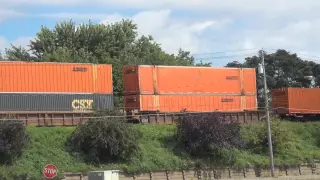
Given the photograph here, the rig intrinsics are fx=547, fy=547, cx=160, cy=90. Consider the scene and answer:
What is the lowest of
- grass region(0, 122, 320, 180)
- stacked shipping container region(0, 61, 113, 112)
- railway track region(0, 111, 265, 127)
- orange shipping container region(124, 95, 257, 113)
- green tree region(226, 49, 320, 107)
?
grass region(0, 122, 320, 180)

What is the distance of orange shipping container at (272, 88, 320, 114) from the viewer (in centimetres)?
4962

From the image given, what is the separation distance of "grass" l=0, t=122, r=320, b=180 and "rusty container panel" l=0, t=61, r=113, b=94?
3.51 m

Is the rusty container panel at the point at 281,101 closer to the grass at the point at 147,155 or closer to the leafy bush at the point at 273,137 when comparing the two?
the grass at the point at 147,155

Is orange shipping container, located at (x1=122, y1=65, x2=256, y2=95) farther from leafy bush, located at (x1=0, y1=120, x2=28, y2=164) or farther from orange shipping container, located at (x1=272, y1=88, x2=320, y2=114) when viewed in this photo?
leafy bush, located at (x1=0, y1=120, x2=28, y2=164)

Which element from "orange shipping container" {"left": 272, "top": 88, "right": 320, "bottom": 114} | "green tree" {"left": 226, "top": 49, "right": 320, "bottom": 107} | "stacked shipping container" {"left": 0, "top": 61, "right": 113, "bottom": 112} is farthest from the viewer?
"green tree" {"left": 226, "top": 49, "right": 320, "bottom": 107}

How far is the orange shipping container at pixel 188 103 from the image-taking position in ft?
135

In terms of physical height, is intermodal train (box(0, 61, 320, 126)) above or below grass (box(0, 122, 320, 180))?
above

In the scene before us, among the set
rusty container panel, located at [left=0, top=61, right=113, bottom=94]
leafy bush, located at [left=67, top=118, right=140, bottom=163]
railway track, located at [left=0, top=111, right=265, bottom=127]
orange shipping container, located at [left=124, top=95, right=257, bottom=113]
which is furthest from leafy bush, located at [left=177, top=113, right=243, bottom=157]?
rusty container panel, located at [left=0, top=61, right=113, bottom=94]

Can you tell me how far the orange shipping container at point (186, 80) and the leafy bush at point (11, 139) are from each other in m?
11.3

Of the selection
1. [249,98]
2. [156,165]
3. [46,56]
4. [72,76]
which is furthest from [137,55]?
[156,165]

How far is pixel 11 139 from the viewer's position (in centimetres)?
3200

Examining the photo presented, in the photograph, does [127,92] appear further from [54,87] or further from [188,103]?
[54,87]

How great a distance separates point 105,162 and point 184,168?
543cm

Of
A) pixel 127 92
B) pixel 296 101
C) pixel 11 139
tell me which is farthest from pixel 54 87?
pixel 296 101
